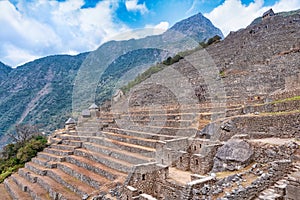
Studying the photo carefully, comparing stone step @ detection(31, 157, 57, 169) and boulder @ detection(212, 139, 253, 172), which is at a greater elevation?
boulder @ detection(212, 139, 253, 172)

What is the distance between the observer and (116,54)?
34500 millimetres

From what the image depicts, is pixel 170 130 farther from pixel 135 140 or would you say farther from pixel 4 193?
pixel 4 193

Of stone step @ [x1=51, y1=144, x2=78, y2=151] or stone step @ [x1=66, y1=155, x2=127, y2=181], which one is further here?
stone step @ [x1=51, y1=144, x2=78, y2=151]

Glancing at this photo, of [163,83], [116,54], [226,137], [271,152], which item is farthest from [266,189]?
[116,54]

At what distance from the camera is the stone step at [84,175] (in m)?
10.2

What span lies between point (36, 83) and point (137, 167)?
69.7m

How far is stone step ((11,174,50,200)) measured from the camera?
11672 millimetres

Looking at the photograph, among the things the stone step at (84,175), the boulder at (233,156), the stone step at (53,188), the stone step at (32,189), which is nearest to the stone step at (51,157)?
the stone step at (84,175)

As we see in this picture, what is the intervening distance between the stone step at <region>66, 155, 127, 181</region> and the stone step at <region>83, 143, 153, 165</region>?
721mm

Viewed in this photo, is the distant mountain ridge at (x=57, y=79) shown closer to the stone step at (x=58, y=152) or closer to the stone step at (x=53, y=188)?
the stone step at (x=58, y=152)

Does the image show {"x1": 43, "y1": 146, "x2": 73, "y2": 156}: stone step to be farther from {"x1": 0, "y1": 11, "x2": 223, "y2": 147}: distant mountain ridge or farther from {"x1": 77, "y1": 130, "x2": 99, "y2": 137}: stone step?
{"x1": 0, "y1": 11, "x2": 223, "y2": 147}: distant mountain ridge

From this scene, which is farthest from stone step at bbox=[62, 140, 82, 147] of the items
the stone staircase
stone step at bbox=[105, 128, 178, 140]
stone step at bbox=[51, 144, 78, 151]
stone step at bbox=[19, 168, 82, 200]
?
stone step at bbox=[19, 168, 82, 200]

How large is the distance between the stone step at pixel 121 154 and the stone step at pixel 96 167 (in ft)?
2.37

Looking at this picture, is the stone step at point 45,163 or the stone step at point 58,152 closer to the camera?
the stone step at point 45,163
